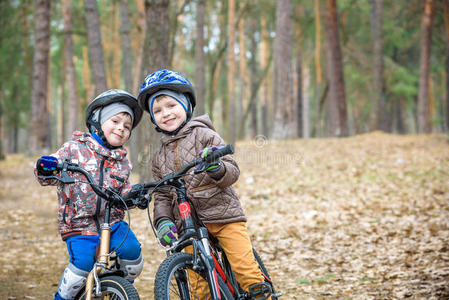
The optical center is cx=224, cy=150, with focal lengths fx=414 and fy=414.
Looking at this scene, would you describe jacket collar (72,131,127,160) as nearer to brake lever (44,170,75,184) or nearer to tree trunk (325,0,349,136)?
brake lever (44,170,75,184)

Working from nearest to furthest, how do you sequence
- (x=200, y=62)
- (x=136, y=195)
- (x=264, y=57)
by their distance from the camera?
(x=136, y=195)
(x=200, y=62)
(x=264, y=57)

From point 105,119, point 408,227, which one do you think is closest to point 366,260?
point 408,227

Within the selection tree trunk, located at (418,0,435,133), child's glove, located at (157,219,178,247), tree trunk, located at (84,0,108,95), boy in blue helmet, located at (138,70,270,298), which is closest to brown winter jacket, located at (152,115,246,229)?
boy in blue helmet, located at (138,70,270,298)

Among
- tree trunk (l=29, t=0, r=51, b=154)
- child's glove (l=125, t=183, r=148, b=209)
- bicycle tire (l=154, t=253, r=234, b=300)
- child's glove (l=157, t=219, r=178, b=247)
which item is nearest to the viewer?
bicycle tire (l=154, t=253, r=234, b=300)

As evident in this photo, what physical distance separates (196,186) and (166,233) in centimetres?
46

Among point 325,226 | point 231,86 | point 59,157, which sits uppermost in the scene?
point 231,86

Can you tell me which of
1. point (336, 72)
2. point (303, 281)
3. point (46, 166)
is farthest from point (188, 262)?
point (336, 72)

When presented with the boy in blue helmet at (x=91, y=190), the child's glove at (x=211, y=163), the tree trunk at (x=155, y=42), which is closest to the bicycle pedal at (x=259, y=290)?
the boy in blue helmet at (x=91, y=190)

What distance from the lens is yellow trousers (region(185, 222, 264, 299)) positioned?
3062 mm

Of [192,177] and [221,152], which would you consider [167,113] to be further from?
[221,152]

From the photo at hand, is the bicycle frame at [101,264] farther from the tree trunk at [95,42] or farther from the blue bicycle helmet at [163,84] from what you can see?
the tree trunk at [95,42]

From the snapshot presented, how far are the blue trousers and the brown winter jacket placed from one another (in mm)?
260

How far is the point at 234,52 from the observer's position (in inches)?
701

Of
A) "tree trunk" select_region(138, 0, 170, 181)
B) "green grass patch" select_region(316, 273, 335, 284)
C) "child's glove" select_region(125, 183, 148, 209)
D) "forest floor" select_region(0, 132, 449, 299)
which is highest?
"tree trunk" select_region(138, 0, 170, 181)
